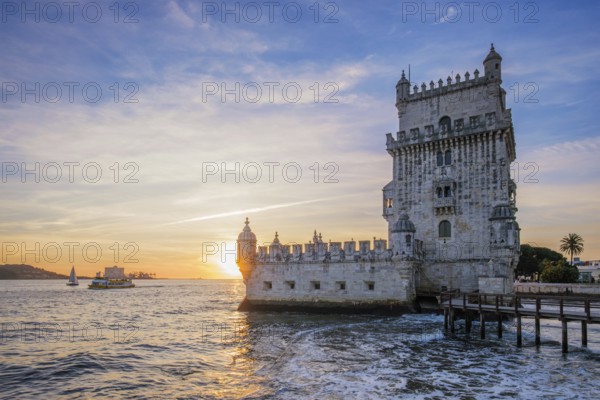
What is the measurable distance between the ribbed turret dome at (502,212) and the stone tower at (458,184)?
0.22 feet

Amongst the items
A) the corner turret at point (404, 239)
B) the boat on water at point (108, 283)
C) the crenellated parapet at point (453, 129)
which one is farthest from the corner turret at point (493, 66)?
the boat on water at point (108, 283)

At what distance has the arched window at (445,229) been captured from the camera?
3608cm

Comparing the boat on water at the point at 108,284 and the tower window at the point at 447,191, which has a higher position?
the tower window at the point at 447,191

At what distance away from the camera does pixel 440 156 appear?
37312 millimetres

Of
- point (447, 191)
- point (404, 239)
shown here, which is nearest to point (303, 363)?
point (404, 239)

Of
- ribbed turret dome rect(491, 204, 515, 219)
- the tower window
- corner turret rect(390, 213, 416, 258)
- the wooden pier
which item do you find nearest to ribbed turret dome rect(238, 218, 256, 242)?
corner turret rect(390, 213, 416, 258)

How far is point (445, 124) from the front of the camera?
37.7m

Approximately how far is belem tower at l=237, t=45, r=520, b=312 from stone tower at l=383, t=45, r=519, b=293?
0.08m

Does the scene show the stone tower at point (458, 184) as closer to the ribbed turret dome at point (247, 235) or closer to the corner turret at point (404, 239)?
the corner turret at point (404, 239)

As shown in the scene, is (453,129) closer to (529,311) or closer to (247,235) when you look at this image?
(529,311)

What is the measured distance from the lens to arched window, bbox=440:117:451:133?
36969mm

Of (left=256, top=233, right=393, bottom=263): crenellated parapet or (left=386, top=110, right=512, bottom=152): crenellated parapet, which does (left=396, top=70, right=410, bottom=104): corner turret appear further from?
(left=256, top=233, right=393, bottom=263): crenellated parapet

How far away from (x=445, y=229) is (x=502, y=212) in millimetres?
4951

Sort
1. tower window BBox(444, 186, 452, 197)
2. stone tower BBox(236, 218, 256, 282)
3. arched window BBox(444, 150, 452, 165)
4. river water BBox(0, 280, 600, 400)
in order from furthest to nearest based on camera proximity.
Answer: stone tower BBox(236, 218, 256, 282) < arched window BBox(444, 150, 452, 165) < tower window BBox(444, 186, 452, 197) < river water BBox(0, 280, 600, 400)
